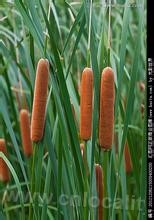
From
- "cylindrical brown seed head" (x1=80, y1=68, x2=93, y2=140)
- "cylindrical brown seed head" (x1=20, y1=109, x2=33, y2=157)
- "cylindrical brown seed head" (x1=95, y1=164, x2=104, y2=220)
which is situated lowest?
"cylindrical brown seed head" (x1=95, y1=164, x2=104, y2=220)

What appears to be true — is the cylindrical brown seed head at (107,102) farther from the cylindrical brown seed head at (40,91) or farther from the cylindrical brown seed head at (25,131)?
the cylindrical brown seed head at (25,131)

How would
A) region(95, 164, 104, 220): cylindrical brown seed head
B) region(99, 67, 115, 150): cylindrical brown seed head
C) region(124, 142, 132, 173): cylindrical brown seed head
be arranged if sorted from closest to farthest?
1. region(99, 67, 115, 150): cylindrical brown seed head
2. region(95, 164, 104, 220): cylindrical brown seed head
3. region(124, 142, 132, 173): cylindrical brown seed head

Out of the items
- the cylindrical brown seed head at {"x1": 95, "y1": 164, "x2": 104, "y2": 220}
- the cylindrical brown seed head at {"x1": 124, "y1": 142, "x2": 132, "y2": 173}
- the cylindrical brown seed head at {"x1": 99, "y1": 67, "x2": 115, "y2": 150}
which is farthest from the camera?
the cylindrical brown seed head at {"x1": 124, "y1": 142, "x2": 132, "y2": 173}

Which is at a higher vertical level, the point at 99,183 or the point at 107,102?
the point at 107,102

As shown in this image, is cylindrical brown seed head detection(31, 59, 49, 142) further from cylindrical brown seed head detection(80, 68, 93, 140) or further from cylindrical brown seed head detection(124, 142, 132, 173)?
cylindrical brown seed head detection(124, 142, 132, 173)

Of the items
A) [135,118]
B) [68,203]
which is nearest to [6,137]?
[68,203]

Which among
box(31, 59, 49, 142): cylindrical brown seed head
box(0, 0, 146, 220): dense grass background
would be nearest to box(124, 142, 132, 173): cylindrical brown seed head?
box(0, 0, 146, 220): dense grass background

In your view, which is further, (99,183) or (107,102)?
(99,183)

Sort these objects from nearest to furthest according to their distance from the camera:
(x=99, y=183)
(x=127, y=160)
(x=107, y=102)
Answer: (x=107, y=102) < (x=99, y=183) < (x=127, y=160)

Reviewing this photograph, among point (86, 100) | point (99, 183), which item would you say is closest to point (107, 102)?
point (86, 100)

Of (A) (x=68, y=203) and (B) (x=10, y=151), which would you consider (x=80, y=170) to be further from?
(B) (x=10, y=151)

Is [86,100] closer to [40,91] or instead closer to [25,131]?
[40,91]
